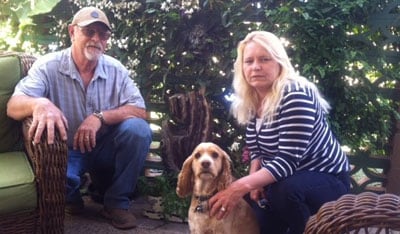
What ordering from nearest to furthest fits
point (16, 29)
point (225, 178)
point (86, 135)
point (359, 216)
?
point (359, 216), point (225, 178), point (86, 135), point (16, 29)

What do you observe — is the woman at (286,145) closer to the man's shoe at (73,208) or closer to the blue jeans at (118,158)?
the blue jeans at (118,158)

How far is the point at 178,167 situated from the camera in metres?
3.21

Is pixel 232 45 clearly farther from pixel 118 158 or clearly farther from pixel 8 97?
pixel 8 97

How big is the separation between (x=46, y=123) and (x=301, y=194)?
1.34m

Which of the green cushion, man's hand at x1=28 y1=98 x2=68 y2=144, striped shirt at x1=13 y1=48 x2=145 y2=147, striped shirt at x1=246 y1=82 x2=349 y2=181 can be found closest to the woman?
striped shirt at x1=246 y1=82 x2=349 y2=181

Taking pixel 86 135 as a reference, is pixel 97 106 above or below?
above

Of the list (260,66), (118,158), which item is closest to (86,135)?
(118,158)

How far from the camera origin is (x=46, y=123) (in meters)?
2.23

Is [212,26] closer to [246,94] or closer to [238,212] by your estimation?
[246,94]

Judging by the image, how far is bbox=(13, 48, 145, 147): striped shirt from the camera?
9.09 feet

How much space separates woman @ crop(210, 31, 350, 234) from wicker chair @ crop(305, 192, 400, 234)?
2.12 feet

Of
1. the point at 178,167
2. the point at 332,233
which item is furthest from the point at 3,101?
the point at 332,233

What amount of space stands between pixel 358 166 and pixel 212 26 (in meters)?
1.53

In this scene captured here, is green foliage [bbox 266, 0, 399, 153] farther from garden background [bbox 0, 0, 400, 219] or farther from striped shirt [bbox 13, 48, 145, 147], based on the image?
striped shirt [bbox 13, 48, 145, 147]
